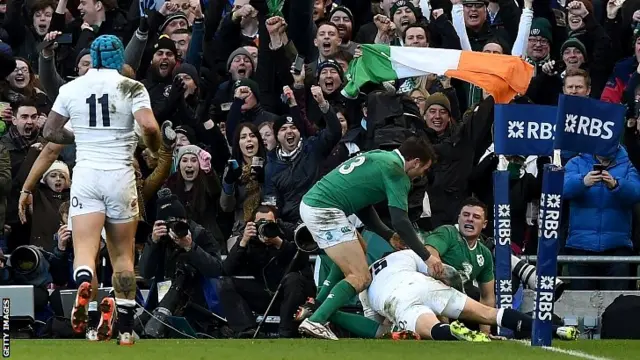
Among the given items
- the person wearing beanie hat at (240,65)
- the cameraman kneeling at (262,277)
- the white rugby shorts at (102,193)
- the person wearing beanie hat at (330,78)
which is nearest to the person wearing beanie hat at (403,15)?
the person wearing beanie hat at (330,78)

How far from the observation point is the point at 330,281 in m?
16.1

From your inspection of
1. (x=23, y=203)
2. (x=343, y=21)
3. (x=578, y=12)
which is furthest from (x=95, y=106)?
(x=578, y=12)

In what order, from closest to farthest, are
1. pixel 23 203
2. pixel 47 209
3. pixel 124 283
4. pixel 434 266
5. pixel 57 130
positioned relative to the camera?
pixel 124 283
pixel 57 130
pixel 434 266
pixel 23 203
pixel 47 209

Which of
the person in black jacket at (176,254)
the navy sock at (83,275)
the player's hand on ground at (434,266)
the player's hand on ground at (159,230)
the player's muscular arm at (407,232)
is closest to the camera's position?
the navy sock at (83,275)

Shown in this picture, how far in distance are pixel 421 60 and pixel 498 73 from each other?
1094mm

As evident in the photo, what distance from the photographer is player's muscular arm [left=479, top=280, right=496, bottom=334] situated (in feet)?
54.8

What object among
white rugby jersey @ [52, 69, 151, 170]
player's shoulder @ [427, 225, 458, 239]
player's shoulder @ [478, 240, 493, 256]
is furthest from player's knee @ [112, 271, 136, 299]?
player's shoulder @ [478, 240, 493, 256]

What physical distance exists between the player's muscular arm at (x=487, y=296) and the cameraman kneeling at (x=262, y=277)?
1.81m

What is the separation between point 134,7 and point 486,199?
6.02m

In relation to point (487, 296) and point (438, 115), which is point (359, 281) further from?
point (438, 115)

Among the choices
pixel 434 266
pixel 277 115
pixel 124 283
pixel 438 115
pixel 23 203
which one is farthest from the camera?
pixel 277 115

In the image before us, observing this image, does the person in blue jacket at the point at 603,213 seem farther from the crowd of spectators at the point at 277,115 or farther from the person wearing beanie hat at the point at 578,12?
the person wearing beanie hat at the point at 578,12

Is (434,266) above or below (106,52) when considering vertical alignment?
below

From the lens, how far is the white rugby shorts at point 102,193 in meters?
14.0
